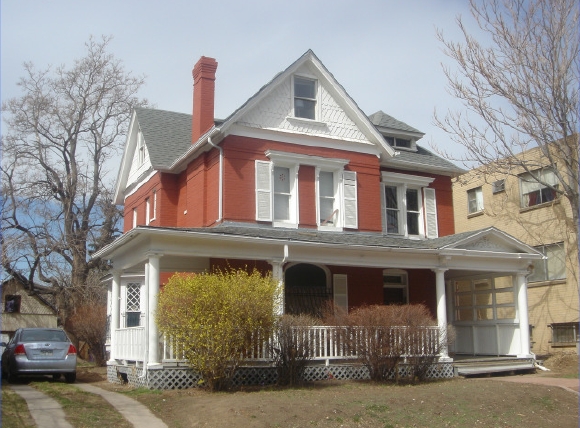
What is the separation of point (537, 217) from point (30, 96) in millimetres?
25546

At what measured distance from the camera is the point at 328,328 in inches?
634

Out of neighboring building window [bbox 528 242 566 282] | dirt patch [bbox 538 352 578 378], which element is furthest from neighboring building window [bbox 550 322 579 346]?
dirt patch [bbox 538 352 578 378]

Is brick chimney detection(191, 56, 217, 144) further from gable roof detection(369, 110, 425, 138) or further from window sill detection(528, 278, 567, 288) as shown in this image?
window sill detection(528, 278, 567, 288)

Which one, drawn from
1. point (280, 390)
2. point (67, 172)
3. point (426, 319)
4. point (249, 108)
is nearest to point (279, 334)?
point (280, 390)

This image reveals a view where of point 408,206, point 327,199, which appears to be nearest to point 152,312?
point 327,199

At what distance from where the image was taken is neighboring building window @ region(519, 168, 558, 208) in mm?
25781

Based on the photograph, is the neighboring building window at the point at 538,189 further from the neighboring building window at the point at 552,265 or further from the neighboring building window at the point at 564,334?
the neighboring building window at the point at 564,334

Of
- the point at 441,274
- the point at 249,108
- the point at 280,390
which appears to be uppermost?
the point at 249,108

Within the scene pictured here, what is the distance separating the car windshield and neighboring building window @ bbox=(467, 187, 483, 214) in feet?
64.9

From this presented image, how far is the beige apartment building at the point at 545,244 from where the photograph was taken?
25047mm

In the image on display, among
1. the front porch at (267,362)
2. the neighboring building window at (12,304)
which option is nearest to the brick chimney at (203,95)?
the front porch at (267,362)

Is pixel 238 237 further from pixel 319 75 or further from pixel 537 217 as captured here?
pixel 537 217

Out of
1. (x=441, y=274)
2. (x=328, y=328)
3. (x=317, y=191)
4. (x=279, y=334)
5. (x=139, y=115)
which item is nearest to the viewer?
(x=279, y=334)

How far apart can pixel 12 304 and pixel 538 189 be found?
110 feet
